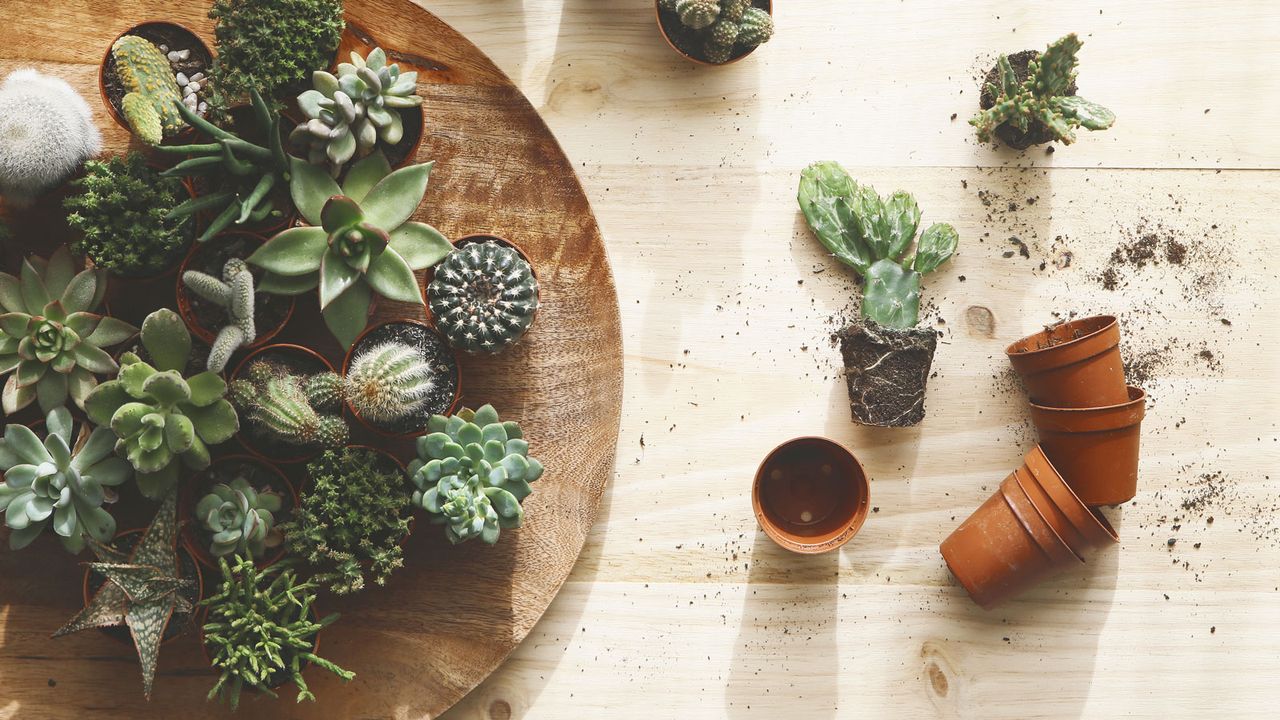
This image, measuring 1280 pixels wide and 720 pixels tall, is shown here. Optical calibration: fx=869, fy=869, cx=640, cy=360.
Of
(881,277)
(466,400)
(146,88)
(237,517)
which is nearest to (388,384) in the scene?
(466,400)

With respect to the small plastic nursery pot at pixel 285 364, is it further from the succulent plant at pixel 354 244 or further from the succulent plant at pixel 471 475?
the succulent plant at pixel 471 475

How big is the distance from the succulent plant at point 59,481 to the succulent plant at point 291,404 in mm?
290

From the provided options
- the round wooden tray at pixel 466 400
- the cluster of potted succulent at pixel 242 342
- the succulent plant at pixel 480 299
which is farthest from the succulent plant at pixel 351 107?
the succulent plant at pixel 480 299

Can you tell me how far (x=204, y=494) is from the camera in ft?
6.26

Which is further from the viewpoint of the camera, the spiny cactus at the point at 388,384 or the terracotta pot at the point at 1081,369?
the terracotta pot at the point at 1081,369

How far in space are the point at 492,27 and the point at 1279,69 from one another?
200cm

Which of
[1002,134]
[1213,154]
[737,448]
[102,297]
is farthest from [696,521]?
[1213,154]

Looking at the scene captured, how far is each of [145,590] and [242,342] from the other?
0.55 m

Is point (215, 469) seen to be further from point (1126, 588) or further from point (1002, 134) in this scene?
point (1126, 588)

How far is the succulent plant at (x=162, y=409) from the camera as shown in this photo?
1.67 metres

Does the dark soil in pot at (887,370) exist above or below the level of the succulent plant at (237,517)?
above

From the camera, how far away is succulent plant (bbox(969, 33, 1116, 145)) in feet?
6.53

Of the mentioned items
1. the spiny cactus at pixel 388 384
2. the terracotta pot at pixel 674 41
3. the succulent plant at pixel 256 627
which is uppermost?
the terracotta pot at pixel 674 41

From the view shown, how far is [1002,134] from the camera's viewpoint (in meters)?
2.18
